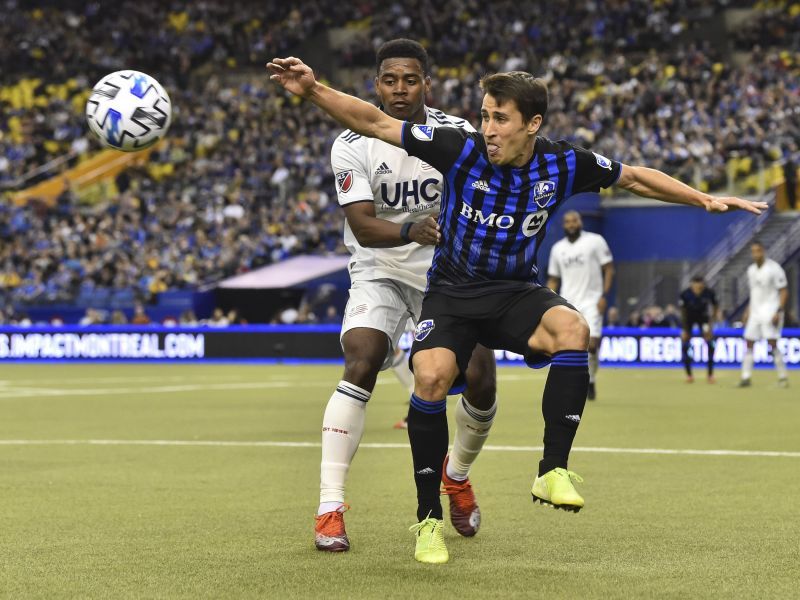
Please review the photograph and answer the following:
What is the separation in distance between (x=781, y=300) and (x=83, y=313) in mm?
19468

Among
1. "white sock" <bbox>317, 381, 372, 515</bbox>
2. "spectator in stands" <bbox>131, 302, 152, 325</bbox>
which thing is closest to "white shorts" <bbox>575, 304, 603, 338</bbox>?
"white sock" <bbox>317, 381, 372, 515</bbox>

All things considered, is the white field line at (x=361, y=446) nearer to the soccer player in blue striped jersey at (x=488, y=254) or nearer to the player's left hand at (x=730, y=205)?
the player's left hand at (x=730, y=205)

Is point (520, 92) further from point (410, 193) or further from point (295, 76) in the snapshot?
point (410, 193)

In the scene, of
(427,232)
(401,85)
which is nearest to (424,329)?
(427,232)

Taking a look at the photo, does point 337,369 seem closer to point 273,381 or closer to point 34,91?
point 273,381

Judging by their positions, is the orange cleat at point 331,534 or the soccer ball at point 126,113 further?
the soccer ball at point 126,113

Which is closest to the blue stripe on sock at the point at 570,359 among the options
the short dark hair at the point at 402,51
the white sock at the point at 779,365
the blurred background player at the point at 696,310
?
the short dark hair at the point at 402,51

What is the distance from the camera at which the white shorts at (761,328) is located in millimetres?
21928

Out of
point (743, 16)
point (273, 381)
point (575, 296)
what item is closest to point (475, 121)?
point (743, 16)

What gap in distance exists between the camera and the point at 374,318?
22.2 ft

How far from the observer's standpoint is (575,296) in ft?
59.3

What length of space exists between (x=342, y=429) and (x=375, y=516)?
0.92 m

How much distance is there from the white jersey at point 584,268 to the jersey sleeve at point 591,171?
38.4ft

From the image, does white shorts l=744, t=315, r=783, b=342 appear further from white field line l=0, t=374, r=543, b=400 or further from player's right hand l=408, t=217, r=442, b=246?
player's right hand l=408, t=217, r=442, b=246
